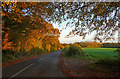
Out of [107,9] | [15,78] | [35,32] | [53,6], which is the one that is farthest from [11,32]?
[107,9]

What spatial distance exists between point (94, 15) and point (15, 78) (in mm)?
6760

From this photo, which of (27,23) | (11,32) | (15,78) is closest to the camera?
(15,78)

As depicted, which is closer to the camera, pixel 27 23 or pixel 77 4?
pixel 77 4

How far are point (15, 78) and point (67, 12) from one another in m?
5.74

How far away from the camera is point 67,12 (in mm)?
6352

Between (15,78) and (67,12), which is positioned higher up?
(67,12)

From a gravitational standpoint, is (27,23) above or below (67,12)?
above

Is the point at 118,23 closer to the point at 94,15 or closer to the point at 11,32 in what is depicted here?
the point at 94,15

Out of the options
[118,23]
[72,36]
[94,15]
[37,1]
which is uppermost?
[37,1]

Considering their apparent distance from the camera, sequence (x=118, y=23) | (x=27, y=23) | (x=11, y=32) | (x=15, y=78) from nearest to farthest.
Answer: (x=118, y=23) < (x=15, y=78) < (x=11, y=32) < (x=27, y=23)

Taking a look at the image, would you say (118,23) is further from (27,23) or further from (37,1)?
(27,23)

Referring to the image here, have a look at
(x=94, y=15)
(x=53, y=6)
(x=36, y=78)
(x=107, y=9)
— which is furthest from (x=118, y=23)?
(x=36, y=78)

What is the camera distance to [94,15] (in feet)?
20.4

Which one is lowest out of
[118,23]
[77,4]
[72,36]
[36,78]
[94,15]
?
[36,78]
